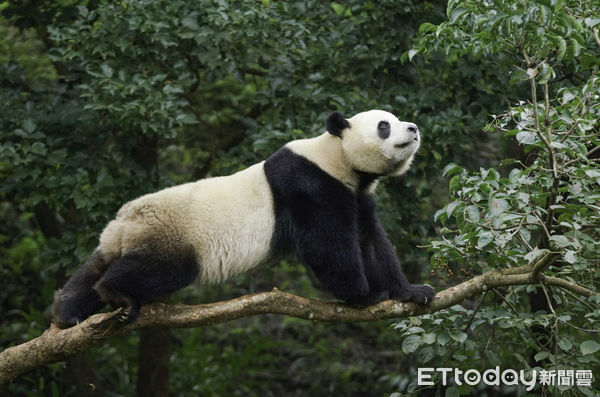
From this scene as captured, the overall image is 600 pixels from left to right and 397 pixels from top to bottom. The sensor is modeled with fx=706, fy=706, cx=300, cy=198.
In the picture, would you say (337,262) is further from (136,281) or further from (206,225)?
(136,281)

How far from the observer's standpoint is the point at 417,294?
4582 mm

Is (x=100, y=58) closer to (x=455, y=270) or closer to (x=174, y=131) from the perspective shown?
(x=174, y=131)

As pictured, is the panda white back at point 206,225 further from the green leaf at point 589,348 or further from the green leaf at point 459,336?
the green leaf at point 589,348

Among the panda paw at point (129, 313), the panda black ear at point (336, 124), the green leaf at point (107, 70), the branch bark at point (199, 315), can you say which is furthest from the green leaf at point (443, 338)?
the green leaf at point (107, 70)

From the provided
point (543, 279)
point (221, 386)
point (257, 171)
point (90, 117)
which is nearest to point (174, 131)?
point (90, 117)

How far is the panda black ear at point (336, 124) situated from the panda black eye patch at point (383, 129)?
0.25 meters

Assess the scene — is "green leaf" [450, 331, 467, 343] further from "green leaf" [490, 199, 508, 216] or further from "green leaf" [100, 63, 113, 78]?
"green leaf" [100, 63, 113, 78]

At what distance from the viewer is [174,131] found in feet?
19.2

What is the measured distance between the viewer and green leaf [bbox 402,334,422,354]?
166 inches

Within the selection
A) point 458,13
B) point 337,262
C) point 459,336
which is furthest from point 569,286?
point 458,13

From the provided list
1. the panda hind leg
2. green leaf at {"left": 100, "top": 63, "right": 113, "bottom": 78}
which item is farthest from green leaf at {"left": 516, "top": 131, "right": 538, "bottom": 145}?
green leaf at {"left": 100, "top": 63, "right": 113, "bottom": 78}

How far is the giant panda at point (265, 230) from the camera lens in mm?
4406

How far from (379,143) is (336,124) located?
335 mm

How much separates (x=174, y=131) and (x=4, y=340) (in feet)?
15.1
